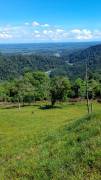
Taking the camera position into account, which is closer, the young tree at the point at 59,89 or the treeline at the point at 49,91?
the young tree at the point at 59,89

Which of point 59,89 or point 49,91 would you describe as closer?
point 59,89

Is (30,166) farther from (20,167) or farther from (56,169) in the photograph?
(56,169)

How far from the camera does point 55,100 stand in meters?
93.8

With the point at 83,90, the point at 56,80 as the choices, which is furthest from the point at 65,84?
the point at 83,90

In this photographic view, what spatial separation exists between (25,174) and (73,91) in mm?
99493

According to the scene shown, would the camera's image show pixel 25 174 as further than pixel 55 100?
No

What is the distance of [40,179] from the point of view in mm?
10094

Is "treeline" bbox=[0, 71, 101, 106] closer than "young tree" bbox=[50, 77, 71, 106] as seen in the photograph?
No

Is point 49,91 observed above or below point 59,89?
below

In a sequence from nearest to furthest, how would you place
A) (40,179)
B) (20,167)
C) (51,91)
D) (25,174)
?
(40,179) < (25,174) < (20,167) < (51,91)

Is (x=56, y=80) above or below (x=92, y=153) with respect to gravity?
below

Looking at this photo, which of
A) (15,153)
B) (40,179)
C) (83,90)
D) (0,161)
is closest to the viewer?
(40,179)

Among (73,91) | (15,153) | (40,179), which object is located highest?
(40,179)

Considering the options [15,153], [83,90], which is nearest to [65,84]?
[83,90]
